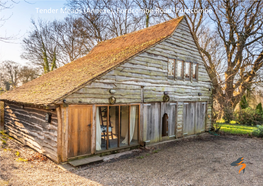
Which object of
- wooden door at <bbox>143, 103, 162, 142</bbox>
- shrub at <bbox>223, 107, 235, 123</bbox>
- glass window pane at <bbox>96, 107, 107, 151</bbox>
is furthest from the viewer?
shrub at <bbox>223, 107, 235, 123</bbox>

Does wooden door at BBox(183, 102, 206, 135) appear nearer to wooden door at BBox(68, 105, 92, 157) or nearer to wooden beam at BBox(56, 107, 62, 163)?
wooden door at BBox(68, 105, 92, 157)

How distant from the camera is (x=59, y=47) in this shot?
25.4 m

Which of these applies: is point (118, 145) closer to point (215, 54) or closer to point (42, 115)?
point (42, 115)

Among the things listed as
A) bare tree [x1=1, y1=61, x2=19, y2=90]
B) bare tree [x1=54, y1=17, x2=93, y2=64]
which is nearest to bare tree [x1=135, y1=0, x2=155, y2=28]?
bare tree [x1=54, y1=17, x2=93, y2=64]

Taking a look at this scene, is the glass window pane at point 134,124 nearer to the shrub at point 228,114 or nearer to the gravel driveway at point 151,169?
the gravel driveway at point 151,169

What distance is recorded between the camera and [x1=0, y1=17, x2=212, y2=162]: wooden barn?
775 centimetres

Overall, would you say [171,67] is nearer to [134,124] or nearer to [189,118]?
[189,118]

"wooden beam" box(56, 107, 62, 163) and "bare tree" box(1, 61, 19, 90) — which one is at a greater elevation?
"bare tree" box(1, 61, 19, 90)

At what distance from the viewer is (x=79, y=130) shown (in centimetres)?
788

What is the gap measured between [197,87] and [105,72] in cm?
724

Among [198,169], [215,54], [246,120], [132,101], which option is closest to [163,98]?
[132,101]

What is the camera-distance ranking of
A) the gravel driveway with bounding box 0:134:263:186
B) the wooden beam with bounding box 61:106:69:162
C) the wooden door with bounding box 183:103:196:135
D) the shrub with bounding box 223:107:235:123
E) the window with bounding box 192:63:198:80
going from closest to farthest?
the gravel driveway with bounding box 0:134:263:186
the wooden beam with bounding box 61:106:69:162
the wooden door with bounding box 183:103:196:135
the window with bounding box 192:63:198:80
the shrub with bounding box 223:107:235:123

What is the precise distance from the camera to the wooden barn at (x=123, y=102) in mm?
7746

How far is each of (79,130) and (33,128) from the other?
9.86 ft
